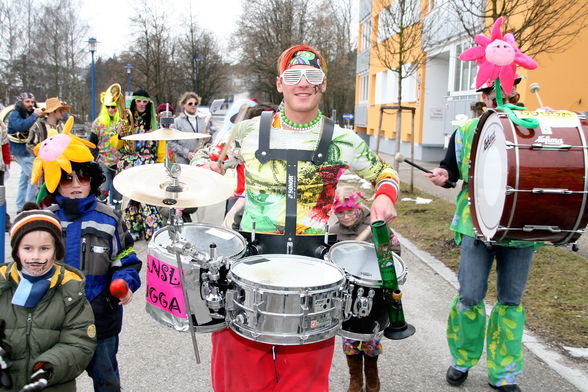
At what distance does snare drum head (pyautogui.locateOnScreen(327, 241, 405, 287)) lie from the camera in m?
2.38

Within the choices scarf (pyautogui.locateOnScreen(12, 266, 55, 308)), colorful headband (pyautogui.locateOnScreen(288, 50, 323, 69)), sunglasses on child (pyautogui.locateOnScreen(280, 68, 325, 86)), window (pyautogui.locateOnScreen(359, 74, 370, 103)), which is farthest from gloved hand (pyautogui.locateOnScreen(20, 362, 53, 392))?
window (pyautogui.locateOnScreen(359, 74, 370, 103))

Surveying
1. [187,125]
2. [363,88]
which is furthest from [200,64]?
[187,125]

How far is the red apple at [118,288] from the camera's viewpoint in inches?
101

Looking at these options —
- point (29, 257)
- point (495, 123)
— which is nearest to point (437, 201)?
point (495, 123)

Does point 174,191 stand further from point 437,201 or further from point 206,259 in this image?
point 437,201

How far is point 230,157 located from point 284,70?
520mm

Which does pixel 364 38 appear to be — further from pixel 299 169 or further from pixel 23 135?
pixel 299 169

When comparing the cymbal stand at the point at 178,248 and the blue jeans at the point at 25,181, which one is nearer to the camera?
the cymbal stand at the point at 178,248

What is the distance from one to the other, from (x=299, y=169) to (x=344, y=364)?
185 cm

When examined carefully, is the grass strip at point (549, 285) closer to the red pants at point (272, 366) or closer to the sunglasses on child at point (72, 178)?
the red pants at point (272, 366)

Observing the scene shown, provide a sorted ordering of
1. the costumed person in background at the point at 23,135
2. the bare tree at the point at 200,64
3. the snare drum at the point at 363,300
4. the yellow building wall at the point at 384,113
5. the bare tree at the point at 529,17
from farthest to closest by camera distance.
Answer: the bare tree at the point at 200,64
the yellow building wall at the point at 384,113
the costumed person in background at the point at 23,135
the bare tree at the point at 529,17
the snare drum at the point at 363,300

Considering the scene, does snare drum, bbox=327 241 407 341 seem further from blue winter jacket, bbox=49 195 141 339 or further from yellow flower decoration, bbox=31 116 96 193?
yellow flower decoration, bbox=31 116 96 193

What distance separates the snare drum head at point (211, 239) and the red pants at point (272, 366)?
35 centimetres

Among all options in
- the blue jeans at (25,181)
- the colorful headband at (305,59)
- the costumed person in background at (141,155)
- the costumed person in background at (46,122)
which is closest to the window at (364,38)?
the costumed person in background at (46,122)
